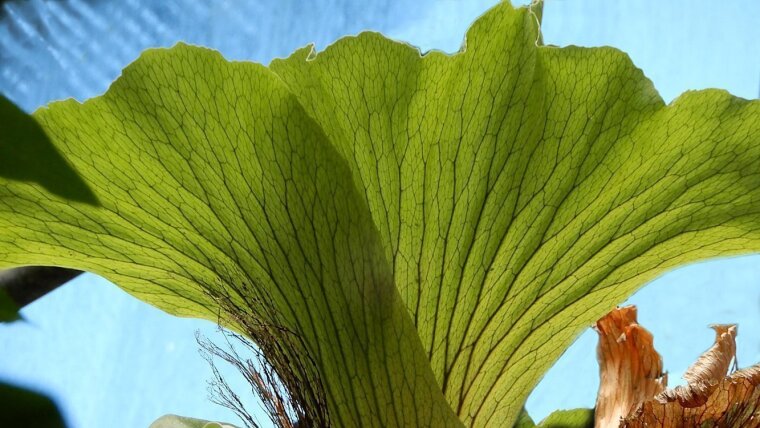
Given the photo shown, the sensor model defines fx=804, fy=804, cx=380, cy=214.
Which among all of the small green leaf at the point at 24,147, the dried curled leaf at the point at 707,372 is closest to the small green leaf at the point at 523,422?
the dried curled leaf at the point at 707,372

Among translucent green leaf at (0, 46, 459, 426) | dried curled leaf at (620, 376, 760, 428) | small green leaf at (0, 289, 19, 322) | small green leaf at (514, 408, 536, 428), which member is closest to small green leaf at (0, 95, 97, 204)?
small green leaf at (0, 289, 19, 322)

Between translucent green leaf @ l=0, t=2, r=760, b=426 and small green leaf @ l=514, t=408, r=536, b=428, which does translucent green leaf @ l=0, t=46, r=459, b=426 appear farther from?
small green leaf @ l=514, t=408, r=536, b=428

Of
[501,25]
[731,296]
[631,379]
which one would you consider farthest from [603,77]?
[731,296]

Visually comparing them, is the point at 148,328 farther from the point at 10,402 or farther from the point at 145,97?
the point at 10,402

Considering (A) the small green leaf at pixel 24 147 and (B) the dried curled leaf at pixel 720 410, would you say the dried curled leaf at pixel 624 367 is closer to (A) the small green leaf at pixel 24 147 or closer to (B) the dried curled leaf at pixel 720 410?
(B) the dried curled leaf at pixel 720 410

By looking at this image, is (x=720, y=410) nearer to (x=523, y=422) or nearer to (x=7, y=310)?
(x=523, y=422)
